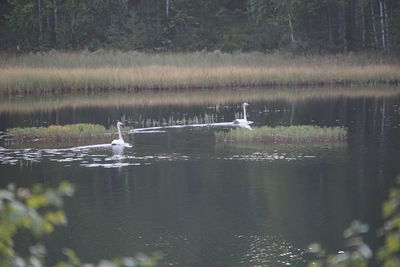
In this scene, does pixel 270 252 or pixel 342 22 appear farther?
pixel 342 22

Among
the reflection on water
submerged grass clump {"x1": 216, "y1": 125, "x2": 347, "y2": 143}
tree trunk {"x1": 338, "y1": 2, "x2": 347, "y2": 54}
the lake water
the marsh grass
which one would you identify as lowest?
the reflection on water

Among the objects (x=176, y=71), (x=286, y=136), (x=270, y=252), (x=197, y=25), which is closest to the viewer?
(x=270, y=252)

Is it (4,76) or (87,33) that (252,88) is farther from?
(87,33)

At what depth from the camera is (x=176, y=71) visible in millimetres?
38312

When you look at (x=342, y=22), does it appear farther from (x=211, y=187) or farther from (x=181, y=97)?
(x=211, y=187)

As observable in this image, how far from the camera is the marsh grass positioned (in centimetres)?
2248

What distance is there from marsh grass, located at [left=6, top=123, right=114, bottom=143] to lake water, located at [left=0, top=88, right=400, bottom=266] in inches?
29.6

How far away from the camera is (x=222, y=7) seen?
54.9 metres

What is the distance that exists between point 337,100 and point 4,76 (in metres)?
12.9

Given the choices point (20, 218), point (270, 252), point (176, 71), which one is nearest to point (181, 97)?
point (176, 71)

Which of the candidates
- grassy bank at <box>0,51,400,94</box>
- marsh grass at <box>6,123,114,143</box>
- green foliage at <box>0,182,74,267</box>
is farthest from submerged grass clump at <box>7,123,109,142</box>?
green foliage at <box>0,182,74,267</box>

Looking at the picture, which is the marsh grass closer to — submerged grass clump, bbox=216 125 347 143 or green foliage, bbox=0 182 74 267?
submerged grass clump, bbox=216 125 347 143

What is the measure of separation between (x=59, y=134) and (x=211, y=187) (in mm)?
7120

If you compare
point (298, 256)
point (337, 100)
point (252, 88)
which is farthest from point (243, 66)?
point (298, 256)
